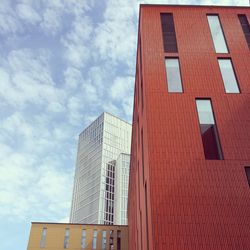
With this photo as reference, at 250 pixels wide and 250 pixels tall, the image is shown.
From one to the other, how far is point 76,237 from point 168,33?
1650 inches

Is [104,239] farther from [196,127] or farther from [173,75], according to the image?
[196,127]

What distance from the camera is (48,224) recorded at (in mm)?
50938

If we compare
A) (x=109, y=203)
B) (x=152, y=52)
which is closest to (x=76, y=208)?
(x=109, y=203)

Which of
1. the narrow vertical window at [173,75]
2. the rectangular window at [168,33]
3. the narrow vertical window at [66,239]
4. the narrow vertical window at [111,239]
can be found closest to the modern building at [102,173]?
the narrow vertical window at [111,239]

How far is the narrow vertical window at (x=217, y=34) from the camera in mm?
21942

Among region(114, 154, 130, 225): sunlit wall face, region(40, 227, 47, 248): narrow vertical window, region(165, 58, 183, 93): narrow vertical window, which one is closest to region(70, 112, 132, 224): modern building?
region(114, 154, 130, 225): sunlit wall face

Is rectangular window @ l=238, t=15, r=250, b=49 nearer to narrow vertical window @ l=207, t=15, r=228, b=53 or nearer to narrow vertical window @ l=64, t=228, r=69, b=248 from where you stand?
narrow vertical window @ l=207, t=15, r=228, b=53

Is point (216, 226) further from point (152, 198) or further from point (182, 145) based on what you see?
point (182, 145)

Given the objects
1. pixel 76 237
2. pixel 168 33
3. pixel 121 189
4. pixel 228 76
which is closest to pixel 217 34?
pixel 168 33

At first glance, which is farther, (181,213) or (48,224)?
(48,224)

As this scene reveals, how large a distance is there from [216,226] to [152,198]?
3482mm

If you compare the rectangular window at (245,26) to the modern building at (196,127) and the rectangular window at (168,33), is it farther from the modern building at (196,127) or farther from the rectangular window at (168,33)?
the rectangular window at (168,33)

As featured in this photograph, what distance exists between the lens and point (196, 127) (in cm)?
1756

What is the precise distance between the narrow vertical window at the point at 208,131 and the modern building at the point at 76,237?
41055mm
